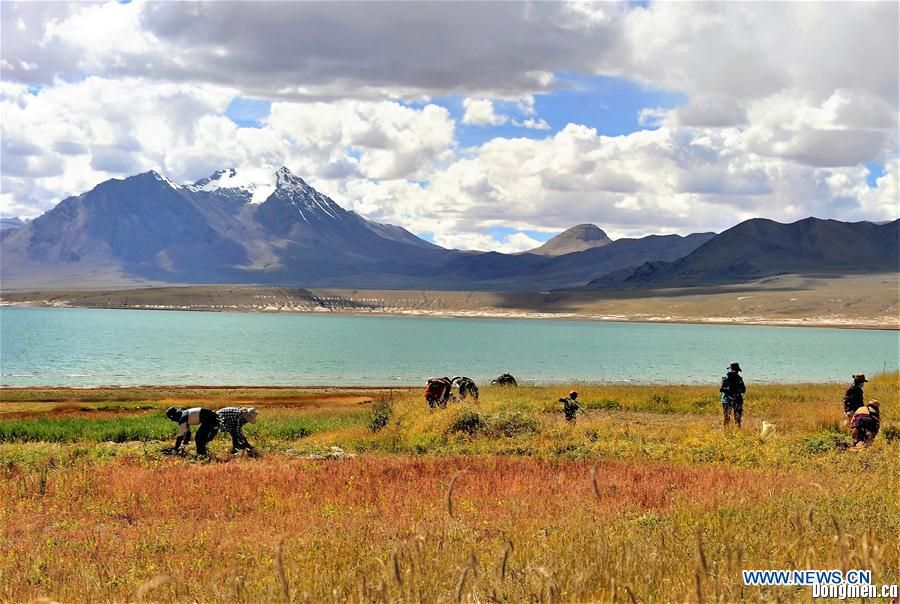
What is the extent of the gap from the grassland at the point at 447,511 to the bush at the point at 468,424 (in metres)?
0.07

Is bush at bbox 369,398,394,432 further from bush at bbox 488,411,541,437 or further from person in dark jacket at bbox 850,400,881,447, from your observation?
person in dark jacket at bbox 850,400,881,447

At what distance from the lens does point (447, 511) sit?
32.7ft

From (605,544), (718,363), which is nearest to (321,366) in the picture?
(718,363)

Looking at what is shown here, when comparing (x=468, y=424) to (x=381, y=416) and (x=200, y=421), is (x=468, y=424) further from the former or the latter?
(x=200, y=421)

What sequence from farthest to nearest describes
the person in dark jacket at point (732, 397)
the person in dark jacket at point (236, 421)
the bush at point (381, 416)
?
the bush at point (381, 416) < the person in dark jacket at point (732, 397) < the person in dark jacket at point (236, 421)

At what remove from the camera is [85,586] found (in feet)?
26.6

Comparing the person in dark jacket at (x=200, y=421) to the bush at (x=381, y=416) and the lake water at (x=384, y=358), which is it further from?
the lake water at (x=384, y=358)

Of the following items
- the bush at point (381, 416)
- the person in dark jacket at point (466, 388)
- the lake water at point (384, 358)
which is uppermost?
the person in dark jacket at point (466, 388)

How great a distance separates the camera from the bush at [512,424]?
25.0 m

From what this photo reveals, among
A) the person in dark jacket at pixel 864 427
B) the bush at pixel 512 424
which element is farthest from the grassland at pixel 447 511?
the person in dark jacket at pixel 864 427

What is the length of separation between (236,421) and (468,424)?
757cm

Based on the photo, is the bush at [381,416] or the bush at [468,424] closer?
the bush at [468,424]

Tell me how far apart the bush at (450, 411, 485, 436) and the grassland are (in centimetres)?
7

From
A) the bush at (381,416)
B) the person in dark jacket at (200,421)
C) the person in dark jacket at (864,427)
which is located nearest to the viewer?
the person in dark jacket at (864,427)
